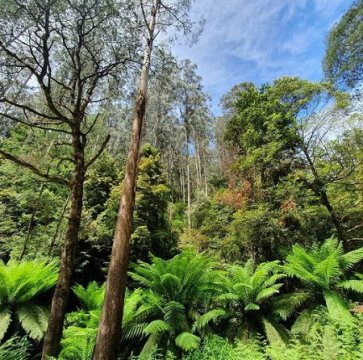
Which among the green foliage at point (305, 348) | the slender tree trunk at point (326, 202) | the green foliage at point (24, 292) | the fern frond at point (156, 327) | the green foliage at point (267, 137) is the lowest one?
the green foliage at point (305, 348)

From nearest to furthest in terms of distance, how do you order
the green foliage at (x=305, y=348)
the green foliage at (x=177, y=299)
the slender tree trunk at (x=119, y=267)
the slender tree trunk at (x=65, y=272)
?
the slender tree trunk at (x=119, y=267) → the green foliage at (x=305, y=348) → the slender tree trunk at (x=65, y=272) → the green foliage at (x=177, y=299)

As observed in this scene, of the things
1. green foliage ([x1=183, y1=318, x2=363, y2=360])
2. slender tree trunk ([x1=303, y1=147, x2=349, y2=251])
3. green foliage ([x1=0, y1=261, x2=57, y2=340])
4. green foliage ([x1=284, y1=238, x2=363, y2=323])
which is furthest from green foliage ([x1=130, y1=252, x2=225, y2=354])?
slender tree trunk ([x1=303, y1=147, x2=349, y2=251])

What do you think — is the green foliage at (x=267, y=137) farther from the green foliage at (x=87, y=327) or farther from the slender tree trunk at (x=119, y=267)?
the green foliage at (x=87, y=327)

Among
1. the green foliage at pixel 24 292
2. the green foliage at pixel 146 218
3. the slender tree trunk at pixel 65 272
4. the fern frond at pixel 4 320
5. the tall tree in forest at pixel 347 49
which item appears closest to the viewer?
the slender tree trunk at pixel 65 272

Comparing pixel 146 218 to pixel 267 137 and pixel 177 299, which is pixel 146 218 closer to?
pixel 177 299

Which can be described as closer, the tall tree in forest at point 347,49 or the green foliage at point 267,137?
the tall tree in forest at point 347,49

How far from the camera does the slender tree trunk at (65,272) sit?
148 inches

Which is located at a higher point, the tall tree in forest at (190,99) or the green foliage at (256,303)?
the tall tree in forest at (190,99)

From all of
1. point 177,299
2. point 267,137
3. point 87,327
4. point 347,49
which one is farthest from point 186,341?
point 347,49

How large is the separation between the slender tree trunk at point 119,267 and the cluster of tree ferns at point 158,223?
0.01 metres

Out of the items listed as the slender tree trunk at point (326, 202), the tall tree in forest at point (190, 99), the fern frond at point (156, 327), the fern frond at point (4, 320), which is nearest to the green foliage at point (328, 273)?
the slender tree trunk at point (326, 202)

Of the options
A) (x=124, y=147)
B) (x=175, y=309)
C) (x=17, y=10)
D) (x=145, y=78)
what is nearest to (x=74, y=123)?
(x=145, y=78)

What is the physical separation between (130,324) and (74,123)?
3.68 metres

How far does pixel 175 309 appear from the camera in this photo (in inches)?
209
